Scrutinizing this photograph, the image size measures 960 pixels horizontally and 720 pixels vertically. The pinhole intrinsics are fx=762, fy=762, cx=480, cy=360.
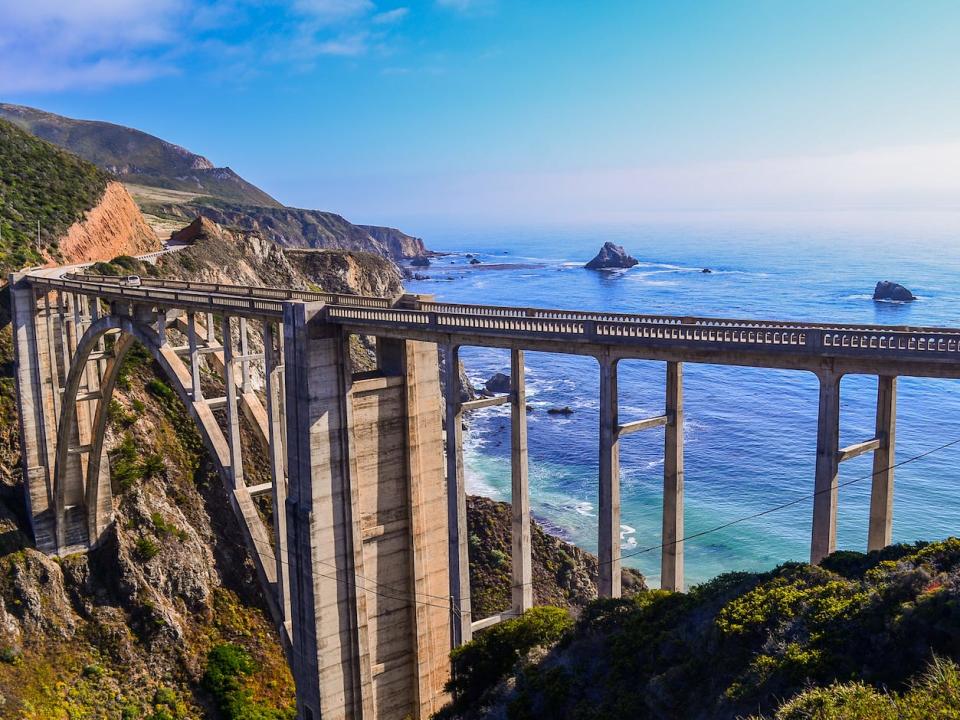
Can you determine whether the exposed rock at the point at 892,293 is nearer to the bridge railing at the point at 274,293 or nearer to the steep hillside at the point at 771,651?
the bridge railing at the point at 274,293

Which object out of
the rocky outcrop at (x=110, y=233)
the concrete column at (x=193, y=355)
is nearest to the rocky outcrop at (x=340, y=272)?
the rocky outcrop at (x=110, y=233)

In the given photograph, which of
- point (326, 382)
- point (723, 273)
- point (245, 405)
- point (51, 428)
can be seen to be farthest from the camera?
point (723, 273)

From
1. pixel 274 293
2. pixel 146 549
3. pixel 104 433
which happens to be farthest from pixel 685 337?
pixel 104 433

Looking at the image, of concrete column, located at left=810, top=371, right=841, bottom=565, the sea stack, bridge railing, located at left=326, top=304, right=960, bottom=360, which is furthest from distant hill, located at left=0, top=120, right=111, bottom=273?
the sea stack

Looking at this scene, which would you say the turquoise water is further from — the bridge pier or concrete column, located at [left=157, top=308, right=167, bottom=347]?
concrete column, located at [left=157, top=308, right=167, bottom=347]

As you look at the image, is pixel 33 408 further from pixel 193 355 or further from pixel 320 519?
pixel 320 519

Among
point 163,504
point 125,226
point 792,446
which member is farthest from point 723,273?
point 163,504

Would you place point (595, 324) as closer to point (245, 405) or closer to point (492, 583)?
point (245, 405)
